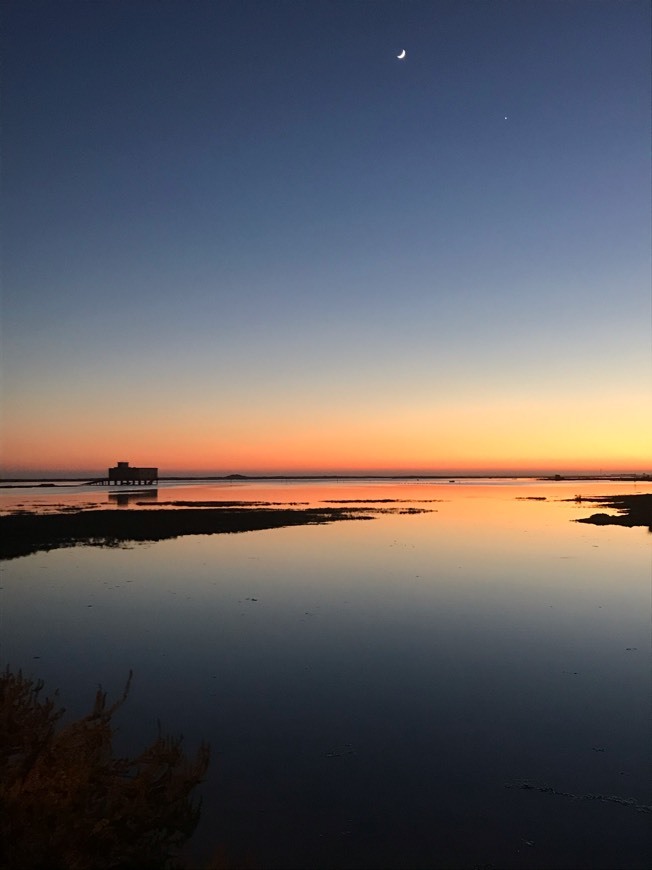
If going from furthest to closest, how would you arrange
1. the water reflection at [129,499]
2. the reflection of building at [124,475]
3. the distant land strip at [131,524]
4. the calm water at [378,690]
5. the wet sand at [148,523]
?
the reflection of building at [124,475]
the water reflection at [129,499]
the wet sand at [148,523]
the distant land strip at [131,524]
the calm water at [378,690]

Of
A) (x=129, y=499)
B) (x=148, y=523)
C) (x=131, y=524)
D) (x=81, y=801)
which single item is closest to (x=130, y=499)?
(x=129, y=499)

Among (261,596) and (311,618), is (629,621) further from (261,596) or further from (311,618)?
(261,596)

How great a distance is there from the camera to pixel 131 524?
47250mm

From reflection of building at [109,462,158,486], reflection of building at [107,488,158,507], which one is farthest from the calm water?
reflection of building at [109,462,158,486]

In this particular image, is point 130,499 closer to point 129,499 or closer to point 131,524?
point 129,499

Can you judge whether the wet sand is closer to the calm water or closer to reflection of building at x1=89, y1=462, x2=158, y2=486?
the calm water

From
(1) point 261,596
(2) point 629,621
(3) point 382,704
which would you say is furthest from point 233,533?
(3) point 382,704

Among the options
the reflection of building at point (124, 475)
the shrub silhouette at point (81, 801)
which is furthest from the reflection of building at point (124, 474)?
the shrub silhouette at point (81, 801)

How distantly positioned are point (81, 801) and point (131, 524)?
139 ft

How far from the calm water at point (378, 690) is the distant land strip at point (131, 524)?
325 inches

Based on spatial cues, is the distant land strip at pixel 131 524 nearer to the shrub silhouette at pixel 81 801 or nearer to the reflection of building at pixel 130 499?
the reflection of building at pixel 130 499

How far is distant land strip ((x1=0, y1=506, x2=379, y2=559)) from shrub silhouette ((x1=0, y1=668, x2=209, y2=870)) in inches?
1038

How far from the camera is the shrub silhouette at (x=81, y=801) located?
6.41 meters

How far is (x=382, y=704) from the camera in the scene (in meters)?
12.5
